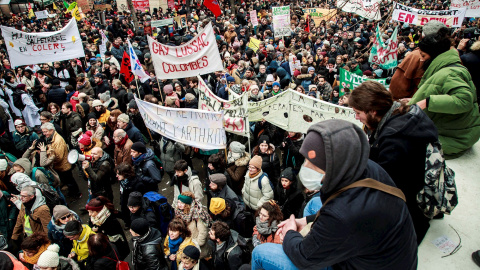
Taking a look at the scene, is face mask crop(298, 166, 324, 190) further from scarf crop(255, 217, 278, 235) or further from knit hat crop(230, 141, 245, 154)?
knit hat crop(230, 141, 245, 154)

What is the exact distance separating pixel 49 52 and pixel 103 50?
3.46m

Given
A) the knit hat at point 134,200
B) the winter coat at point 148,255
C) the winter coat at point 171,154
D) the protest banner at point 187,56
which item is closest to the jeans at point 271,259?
the winter coat at point 148,255

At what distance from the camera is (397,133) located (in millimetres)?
1980

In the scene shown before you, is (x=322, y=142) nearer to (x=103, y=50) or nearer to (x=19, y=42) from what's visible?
(x=19, y=42)

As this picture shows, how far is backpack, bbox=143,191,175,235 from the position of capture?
14.9 ft

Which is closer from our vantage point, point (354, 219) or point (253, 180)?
point (354, 219)

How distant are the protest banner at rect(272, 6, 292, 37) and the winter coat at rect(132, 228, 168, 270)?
1179 centimetres

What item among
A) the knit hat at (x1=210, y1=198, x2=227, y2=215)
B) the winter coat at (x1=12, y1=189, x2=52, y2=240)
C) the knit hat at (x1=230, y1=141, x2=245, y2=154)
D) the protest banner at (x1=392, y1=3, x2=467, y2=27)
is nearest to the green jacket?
the knit hat at (x1=210, y1=198, x2=227, y2=215)

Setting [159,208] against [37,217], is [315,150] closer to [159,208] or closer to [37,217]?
[159,208]

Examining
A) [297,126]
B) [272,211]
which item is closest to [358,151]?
[272,211]

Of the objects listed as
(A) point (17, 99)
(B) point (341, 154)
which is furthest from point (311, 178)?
(A) point (17, 99)

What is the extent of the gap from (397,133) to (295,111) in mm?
3552

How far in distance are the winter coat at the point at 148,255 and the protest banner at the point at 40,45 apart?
8221mm

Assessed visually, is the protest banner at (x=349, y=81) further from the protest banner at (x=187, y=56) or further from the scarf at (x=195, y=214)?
the scarf at (x=195, y=214)
